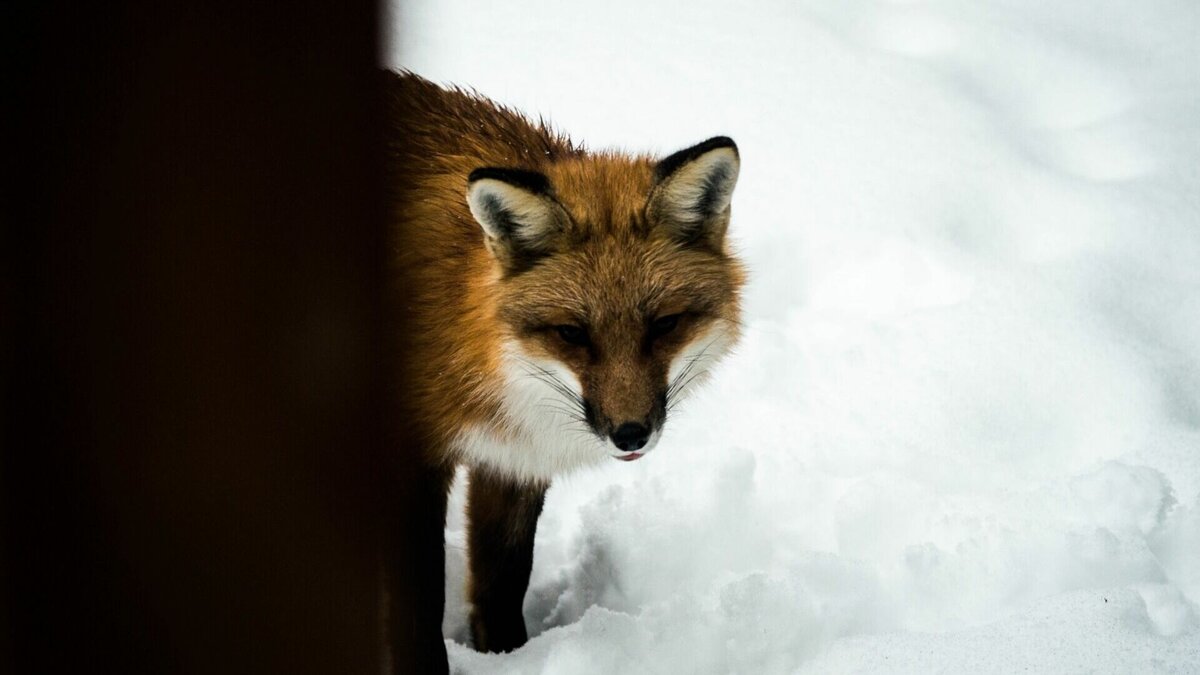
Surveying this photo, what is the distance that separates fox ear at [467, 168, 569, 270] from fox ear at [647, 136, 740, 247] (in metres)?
0.25

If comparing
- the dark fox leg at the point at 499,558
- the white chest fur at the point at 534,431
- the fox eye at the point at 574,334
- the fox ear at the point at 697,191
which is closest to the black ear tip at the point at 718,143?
the fox ear at the point at 697,191

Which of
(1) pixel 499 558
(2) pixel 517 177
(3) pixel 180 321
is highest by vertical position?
(3) pixel 180 321

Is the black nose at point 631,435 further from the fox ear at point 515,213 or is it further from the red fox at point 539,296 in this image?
the fox ear at point 515,213

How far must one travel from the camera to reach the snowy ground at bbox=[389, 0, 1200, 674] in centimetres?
291

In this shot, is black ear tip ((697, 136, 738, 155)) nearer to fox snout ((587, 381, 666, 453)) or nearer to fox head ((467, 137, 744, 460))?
fox head ((467, 137, 744, 460))

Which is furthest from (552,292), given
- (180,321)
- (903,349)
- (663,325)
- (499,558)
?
(903,349)

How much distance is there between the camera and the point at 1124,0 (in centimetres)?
580

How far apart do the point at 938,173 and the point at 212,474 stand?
15.1ft

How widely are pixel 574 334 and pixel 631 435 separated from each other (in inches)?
11.5

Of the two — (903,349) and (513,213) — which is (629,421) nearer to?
(513,213)

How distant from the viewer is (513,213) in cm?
241

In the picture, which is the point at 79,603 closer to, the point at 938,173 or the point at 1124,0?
the point at 938,173

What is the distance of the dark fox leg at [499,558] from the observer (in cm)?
312

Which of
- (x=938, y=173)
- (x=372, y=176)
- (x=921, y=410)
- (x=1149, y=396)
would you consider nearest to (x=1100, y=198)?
(x=938, y=173)
